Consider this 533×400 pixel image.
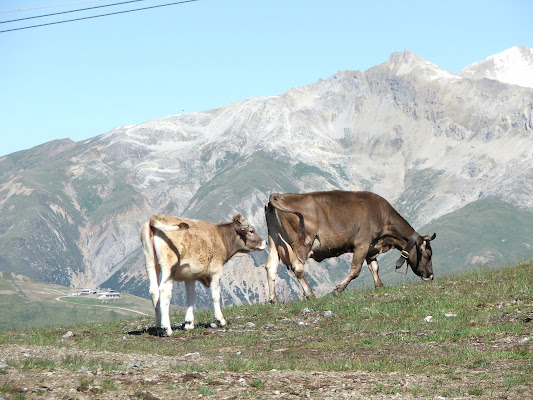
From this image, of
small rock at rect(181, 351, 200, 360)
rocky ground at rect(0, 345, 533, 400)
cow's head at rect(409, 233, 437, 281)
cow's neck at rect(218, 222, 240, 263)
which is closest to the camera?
rocky ground at rect(0, 345, 533, 400)

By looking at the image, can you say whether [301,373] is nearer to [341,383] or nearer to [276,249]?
Result: [341,383]

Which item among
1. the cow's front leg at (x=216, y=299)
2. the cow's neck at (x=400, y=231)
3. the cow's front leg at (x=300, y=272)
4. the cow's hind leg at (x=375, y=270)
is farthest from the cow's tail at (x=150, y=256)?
the cow's neck at (x=400, y=231)

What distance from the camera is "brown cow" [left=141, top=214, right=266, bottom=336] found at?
70.3 feet

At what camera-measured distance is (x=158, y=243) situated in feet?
70.4

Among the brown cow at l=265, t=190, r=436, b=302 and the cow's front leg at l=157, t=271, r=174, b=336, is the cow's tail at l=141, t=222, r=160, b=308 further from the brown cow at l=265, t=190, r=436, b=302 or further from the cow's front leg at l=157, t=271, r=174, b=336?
the brown cow at l=265, t=190, r=436, b=302

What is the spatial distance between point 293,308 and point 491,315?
19.4 ft

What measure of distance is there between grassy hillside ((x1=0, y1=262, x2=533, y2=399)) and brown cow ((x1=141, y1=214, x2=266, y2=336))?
0.86m

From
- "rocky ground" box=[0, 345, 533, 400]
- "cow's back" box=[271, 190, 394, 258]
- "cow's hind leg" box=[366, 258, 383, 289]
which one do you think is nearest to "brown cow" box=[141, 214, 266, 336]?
"cow's back" box=[271, 190, 394, 258]

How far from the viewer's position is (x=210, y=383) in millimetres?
13938

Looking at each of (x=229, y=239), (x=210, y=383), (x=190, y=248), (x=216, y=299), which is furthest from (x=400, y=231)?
(x=210, y=383)

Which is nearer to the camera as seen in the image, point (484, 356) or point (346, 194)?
point (484, 356)

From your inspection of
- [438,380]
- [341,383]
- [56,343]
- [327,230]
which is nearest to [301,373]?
[341,383]

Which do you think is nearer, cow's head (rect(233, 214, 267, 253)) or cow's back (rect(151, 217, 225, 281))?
cow's back (rect(151, 217, 225, 281))

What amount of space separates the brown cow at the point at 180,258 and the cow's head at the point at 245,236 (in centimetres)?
82
